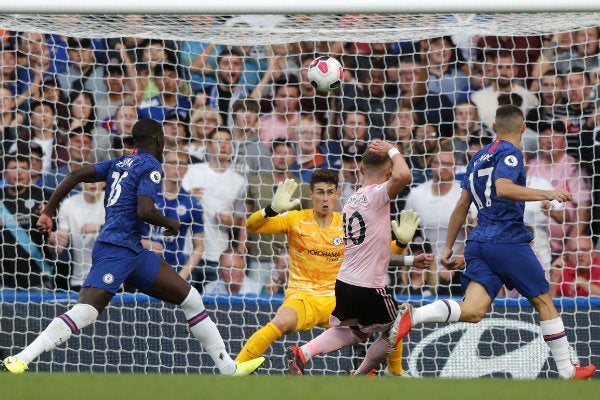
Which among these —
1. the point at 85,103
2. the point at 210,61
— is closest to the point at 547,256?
the point at 210,61

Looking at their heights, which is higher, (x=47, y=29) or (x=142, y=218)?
(x=47, y=29)

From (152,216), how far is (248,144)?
3.06 m

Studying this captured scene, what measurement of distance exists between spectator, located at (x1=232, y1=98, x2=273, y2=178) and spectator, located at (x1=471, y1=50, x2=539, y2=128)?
2.07m

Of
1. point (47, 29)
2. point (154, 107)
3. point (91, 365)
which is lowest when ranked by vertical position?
point (91, 365)

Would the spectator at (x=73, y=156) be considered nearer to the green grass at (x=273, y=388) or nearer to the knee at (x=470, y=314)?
the knee at (x=470, y=314)

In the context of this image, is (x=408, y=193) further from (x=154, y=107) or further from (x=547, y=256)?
(x=154, y=107)

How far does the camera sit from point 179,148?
10.7 metres

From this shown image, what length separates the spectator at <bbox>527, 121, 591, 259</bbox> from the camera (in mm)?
10211

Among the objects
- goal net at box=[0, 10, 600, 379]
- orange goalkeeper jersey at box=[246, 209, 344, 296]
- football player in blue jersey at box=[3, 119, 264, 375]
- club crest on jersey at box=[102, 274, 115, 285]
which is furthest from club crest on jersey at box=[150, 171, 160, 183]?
goal net at box=[0, 10, 600, 379]

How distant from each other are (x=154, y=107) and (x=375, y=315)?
151 inches

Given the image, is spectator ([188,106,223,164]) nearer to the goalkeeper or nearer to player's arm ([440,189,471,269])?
the goalkeeper

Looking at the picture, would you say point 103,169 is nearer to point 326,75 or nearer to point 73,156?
point 326,75

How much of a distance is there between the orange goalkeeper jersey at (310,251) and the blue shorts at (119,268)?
1078mm

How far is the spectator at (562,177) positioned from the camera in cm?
1021
